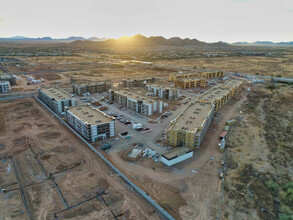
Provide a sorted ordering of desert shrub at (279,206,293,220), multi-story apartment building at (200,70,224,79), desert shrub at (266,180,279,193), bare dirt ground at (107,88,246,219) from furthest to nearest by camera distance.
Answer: multi-story apartment building at (200,70,224,79) → desert shrub at (266,180,279,193) → bare dirt ground at (107,88,246,219) → desert shrub at (279,206,293,220)

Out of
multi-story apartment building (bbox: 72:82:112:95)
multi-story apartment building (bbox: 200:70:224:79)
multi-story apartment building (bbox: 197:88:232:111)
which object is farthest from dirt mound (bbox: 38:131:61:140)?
multi-story apartment building (bbox: 200:70:224:79)

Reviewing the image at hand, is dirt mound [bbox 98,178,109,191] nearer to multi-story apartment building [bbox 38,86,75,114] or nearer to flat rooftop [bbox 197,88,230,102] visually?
multi-story apartment building [bbox 38,86,75,114]

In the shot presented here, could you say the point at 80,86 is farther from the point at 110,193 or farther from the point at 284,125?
the point at 284,125

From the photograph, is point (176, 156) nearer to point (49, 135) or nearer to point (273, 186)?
point (273, 186)

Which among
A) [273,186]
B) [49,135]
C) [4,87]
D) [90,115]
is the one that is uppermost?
[4,87]

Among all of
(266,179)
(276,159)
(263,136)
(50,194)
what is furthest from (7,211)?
(263,136)

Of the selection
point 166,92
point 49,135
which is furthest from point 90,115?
point 166,92
